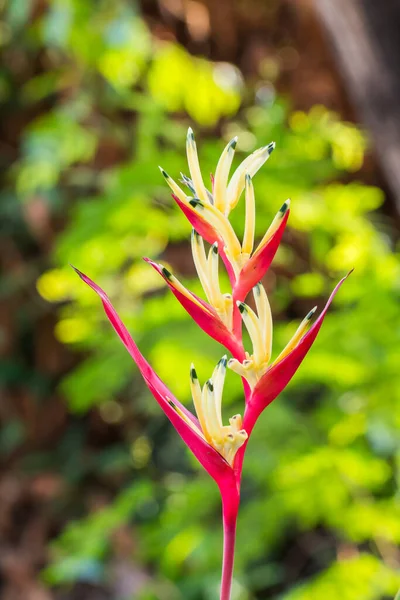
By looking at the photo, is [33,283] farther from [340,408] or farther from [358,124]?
[340,408]

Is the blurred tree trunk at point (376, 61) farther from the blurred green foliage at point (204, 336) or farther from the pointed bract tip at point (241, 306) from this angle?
the pointed bract tip at point (241, 306)

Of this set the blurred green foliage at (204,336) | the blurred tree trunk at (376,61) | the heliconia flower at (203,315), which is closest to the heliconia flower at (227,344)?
the heliconia flower at (203,315)

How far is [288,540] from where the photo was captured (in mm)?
1769

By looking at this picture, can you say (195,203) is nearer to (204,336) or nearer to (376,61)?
(204,336)

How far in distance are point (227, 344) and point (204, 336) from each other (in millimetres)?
691

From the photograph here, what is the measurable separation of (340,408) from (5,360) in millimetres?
1342

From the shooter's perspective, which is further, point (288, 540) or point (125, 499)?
point (288, 540)

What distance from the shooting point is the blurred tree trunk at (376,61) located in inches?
43.2

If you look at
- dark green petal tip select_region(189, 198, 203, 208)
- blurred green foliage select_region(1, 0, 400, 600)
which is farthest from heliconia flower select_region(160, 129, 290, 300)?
blurred green foliage select_region(1, 0, 400, 600)

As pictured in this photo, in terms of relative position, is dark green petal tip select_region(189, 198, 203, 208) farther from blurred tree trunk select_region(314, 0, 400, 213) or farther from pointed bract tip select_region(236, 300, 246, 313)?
blurred tree trunk select_region(314, 0, 400, 213)

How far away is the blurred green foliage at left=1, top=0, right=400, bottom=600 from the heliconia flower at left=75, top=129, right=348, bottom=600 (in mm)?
498

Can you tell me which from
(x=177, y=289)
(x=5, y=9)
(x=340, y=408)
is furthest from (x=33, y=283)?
(x=177, y=289)

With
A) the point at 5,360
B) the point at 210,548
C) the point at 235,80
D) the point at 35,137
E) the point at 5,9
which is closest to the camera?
the point at 210,548

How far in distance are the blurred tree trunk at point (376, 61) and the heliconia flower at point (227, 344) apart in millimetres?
987
